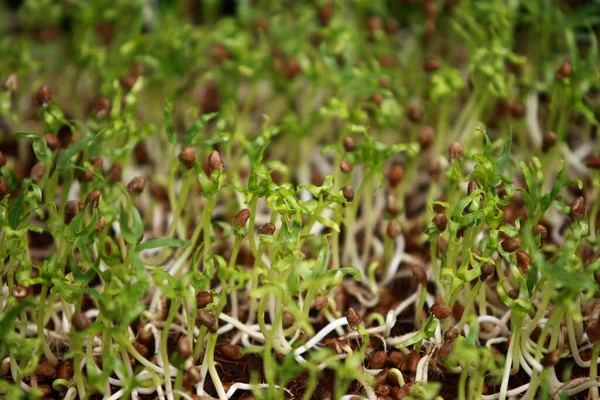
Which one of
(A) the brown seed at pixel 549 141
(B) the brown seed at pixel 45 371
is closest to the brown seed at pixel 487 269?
(A) the brown seed at pixel 549 141

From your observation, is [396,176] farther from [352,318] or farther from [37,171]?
[37,171]

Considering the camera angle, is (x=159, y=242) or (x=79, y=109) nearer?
(x=159, y=242)

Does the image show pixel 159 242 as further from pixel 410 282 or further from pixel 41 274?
pixel 410 282

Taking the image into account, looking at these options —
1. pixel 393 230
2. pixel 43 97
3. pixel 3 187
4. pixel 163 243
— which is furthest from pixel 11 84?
pixel 393 230

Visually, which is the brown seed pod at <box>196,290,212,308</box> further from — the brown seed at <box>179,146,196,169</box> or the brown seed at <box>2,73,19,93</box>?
the brown seed at <box>2,73,19,93</box>

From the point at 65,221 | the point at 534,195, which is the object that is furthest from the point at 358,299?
the point at 65,221
